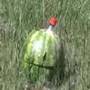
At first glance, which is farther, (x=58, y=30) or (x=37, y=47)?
(x=58, y=30)

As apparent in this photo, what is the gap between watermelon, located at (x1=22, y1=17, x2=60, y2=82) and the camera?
298cm

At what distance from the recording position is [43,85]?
2.97 m

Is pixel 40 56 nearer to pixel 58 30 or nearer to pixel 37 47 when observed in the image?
pixel 37 47

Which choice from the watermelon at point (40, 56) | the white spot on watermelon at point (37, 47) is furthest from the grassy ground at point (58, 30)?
the white spot on watermelon at point (37, 47)

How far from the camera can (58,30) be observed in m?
3.59

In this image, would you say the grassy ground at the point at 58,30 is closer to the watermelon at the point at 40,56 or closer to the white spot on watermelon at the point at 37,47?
the watermelon at the point at 40,56

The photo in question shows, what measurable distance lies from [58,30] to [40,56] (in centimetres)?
64

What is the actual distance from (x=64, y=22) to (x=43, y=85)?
37.8 inches

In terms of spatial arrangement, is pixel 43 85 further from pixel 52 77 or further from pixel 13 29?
pixel 13 29

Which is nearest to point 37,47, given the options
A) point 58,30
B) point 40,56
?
point 40,56

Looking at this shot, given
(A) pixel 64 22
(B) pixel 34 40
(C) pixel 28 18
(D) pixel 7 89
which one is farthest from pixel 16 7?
(D) pixel 7 89

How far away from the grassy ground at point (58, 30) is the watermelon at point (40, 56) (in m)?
0.11

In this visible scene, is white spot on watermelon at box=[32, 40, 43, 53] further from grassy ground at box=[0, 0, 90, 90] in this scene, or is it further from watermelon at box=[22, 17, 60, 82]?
grassy ground at box=[0, 0, 90, 90]

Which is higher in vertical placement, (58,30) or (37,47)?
(58,30)
